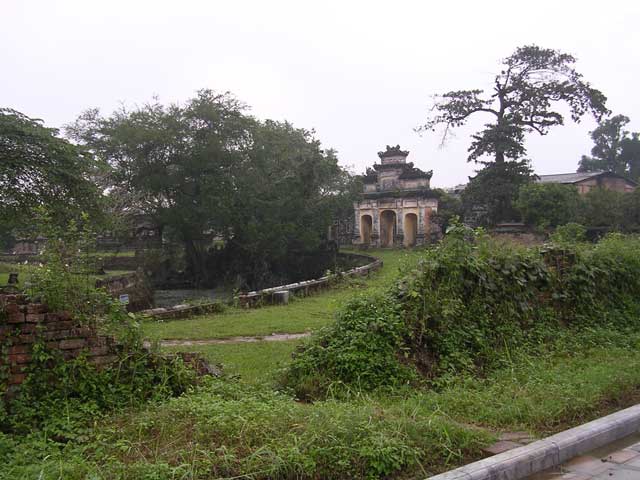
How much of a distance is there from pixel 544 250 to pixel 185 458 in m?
7.21

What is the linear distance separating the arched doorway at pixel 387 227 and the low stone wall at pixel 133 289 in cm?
1890

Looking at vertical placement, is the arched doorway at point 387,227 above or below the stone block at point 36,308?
above

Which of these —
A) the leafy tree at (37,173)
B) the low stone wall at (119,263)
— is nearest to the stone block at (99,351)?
the leafy tree at (37,173)

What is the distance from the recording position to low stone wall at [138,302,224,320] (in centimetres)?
1371

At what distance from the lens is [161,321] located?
496 inches

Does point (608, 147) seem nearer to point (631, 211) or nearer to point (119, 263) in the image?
point (631, 211)

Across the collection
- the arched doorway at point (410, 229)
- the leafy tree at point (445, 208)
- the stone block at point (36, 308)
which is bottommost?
the stone block at point (36, 308)

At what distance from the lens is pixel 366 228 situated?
41.8 m

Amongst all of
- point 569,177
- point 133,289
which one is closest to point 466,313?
point 133,289

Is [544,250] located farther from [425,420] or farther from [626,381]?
[425,420]

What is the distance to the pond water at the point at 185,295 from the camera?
2503 centimetres

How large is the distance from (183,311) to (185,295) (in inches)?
535

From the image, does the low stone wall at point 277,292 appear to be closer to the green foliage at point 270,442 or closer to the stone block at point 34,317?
the stone block at point 34,317

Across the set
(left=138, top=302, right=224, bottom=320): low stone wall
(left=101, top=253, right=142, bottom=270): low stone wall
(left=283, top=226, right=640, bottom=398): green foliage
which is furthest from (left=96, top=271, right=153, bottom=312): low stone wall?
(left=283, top=226, right=640, bottom=398): green foliage
